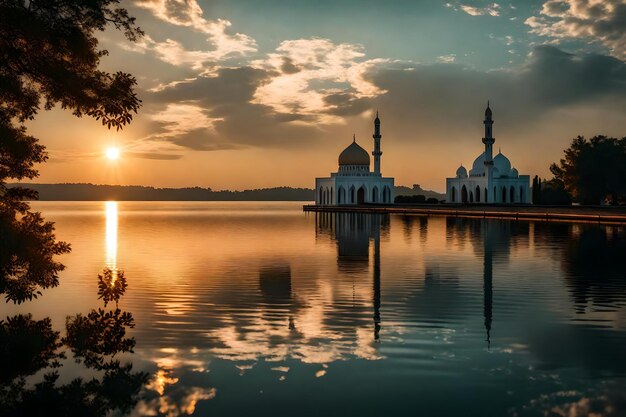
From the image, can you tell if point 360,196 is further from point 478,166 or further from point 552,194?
point 552,194

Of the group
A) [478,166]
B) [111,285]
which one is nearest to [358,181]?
[478,166]

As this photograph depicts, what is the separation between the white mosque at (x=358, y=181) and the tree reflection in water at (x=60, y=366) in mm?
110597

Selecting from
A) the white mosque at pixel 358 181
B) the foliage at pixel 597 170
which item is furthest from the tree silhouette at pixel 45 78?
the white mosque at pixel 358 181

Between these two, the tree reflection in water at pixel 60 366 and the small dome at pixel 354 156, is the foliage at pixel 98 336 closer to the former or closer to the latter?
the tree reflection in water at pixel 60 366

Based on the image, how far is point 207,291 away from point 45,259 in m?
6.97

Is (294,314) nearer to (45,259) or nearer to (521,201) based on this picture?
(45,259)

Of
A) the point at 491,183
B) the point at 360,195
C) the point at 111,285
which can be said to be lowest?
the point at 111,285

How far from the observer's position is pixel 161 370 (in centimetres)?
1075

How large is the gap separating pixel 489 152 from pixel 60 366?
106m

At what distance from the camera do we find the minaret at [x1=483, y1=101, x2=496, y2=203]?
358 feet

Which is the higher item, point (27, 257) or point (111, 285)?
point (27, 257)

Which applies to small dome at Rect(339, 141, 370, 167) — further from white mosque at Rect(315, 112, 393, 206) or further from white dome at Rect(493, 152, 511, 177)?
white dome at Rect(493, 152, 511, 177)

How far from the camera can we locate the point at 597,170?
92500 millimetres

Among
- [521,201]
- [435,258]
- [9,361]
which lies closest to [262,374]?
[9,361]
